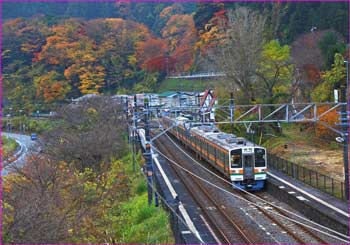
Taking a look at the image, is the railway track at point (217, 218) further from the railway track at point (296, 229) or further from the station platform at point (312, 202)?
the station platform at point (312, 202)

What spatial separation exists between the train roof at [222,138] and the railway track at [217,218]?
72.1 inches

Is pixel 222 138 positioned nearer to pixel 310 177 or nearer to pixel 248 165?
pixel 248 165

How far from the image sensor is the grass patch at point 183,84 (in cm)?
4416

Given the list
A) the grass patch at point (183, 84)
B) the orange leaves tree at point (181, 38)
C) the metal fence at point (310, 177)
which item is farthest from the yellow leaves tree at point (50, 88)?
the metal fence at point (310, 177)

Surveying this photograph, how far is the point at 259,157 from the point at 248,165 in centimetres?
48

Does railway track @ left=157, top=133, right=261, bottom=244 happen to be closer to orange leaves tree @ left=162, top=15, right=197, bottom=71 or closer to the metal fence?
the metal fence

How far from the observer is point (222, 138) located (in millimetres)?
20719

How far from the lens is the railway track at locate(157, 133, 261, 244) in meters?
12.7

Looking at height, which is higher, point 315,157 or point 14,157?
point 315,157

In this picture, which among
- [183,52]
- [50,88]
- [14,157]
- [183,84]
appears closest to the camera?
[14,157]

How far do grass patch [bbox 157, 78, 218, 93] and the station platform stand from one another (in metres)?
24.8

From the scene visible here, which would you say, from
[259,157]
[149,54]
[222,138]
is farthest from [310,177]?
[149,54]

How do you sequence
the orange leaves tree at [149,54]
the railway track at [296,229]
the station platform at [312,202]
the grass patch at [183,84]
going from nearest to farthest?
the railway track at [296,229] → the station platform at [312,202] → the grass patch at [183,84] → the orange leaves tree at [149,54]

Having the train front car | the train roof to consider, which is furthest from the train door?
the train roof
